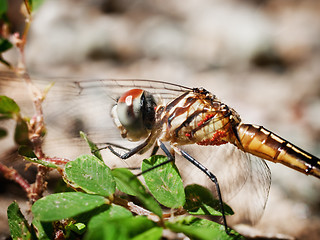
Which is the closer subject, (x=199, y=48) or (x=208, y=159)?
(x=208, y=159)

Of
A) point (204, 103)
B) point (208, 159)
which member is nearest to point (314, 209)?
point (208, 159)

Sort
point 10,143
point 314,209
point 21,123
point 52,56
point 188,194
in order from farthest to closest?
point 52,56
point 314,209
point 10,143
point 21,123
point 188,194

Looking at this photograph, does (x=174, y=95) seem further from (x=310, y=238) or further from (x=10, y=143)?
(x=310, y=238)

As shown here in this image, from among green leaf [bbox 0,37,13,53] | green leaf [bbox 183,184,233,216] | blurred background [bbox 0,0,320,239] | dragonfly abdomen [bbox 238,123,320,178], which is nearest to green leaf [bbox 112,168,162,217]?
green leaf [bbox 183,184,233,216]

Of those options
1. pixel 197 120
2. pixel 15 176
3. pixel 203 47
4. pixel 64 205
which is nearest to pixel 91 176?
pixel 64 205

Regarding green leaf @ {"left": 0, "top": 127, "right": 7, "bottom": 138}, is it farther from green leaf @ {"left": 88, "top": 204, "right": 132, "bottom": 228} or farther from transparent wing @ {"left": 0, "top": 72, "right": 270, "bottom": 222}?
green leaf @ {"left": 88, "top": 204, "right": 132, "bottom": 228}
